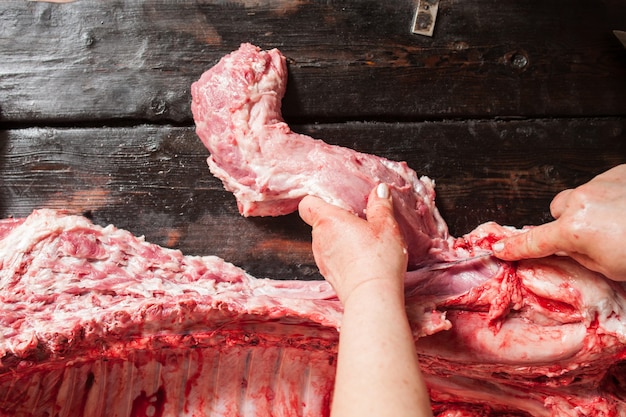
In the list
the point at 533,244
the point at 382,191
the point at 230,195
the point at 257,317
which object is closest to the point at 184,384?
the point at 257,317

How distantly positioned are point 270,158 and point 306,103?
36 centimetres

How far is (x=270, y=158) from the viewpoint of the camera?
1.90 m

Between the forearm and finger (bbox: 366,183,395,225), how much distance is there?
0.25m

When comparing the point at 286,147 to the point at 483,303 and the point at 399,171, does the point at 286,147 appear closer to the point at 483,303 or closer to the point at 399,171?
the point at 399,171

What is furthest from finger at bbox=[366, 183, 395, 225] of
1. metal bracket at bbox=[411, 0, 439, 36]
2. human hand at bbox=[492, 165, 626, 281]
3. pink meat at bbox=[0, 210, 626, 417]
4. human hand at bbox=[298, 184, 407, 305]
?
metal bracket at bbox=[411, 0, 439, 36]

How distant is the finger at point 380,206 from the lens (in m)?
1.56

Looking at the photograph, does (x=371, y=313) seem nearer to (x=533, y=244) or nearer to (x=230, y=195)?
(x=533, y=244)

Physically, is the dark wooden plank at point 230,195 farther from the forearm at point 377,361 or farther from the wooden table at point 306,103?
the forearm at point 377,361

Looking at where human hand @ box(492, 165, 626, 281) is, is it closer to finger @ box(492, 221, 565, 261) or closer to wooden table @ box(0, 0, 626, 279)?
finger @ box(492, 221, 565, 261)

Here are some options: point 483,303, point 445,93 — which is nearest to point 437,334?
point 483,303

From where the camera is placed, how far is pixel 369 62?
2146 mm

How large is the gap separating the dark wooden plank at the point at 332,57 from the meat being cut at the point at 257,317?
0.59 ft

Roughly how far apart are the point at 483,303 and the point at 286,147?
0.85 metres

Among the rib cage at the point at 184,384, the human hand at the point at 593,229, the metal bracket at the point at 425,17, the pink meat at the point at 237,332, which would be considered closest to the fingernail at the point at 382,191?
the pink meat at the point at 237,332
